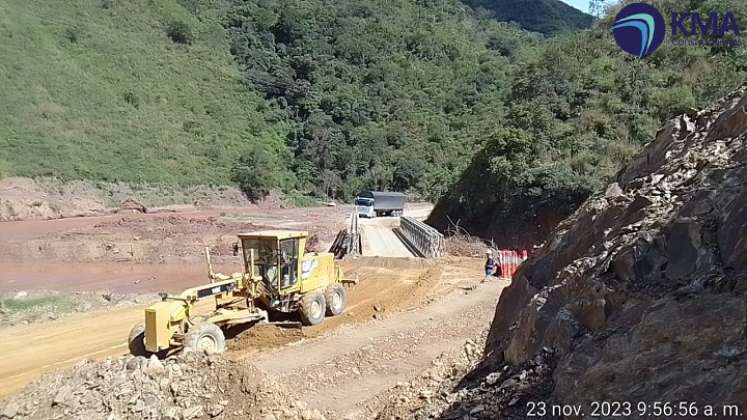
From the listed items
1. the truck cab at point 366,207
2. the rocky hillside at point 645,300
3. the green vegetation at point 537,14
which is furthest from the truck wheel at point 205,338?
the green vegetation at point 537,14

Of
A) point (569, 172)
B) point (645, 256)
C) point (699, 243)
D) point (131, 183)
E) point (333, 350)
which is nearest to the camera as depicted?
point (699, 243)

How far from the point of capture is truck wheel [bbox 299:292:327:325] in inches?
564

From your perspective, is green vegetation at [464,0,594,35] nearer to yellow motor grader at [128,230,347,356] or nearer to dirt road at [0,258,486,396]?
dirt road at [0,258,486,396]

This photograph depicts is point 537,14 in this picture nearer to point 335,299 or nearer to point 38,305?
point 335,299

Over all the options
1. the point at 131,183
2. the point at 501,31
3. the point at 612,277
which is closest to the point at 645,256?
the point at 612,277

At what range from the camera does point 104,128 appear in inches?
2223

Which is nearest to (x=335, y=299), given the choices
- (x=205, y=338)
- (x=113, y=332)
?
(x=205, y=338)

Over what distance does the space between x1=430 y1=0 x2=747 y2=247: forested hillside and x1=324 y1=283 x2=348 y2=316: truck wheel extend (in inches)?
525

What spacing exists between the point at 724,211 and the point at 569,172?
22.0 meters

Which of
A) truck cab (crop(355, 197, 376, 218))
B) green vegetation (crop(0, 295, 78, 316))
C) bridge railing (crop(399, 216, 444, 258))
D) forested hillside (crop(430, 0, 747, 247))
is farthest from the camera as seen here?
truck cab (crop(355, 197, 376, 218))

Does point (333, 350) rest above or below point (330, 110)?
below

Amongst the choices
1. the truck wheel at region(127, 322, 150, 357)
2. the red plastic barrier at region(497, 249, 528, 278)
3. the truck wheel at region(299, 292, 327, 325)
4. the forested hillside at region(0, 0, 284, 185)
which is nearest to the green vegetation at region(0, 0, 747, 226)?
the forested hillside at region(0, 0, 284, 185)

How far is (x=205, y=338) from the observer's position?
11.0 meters

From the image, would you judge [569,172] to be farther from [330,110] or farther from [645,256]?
[330,110]
